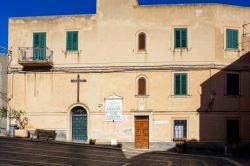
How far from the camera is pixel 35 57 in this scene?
33.4 meters

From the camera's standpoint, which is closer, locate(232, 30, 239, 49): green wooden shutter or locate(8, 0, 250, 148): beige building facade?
locate(8, 0, 250, 148): beige building facade

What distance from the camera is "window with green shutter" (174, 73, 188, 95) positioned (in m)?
32.0

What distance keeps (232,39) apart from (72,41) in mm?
11601

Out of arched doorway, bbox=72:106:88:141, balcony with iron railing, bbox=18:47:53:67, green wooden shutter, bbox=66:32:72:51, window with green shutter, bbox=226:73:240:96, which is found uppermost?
green wooden shutter, bbox=66:32:72:51

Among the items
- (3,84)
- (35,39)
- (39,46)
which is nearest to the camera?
(39,46)

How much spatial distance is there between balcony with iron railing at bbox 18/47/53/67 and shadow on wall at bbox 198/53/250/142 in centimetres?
1134

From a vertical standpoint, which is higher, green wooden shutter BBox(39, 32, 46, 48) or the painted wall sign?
green wooden shutter BBox(39, 32, 46, 48)

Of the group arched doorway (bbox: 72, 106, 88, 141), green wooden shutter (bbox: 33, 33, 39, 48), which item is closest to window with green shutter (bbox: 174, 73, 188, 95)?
arched doorway (bbox: 72, 106, 88, 141)

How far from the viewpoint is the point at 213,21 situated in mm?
32031

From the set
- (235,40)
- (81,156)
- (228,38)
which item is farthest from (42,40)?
(235,40)

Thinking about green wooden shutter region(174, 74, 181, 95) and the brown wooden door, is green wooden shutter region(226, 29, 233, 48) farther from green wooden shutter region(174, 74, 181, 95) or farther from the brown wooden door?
the brown wooden door

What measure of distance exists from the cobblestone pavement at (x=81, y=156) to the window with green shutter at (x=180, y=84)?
15.4 feet

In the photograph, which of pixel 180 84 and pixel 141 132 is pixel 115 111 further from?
pixel 180 84

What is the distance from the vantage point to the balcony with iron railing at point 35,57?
33.0 metres
